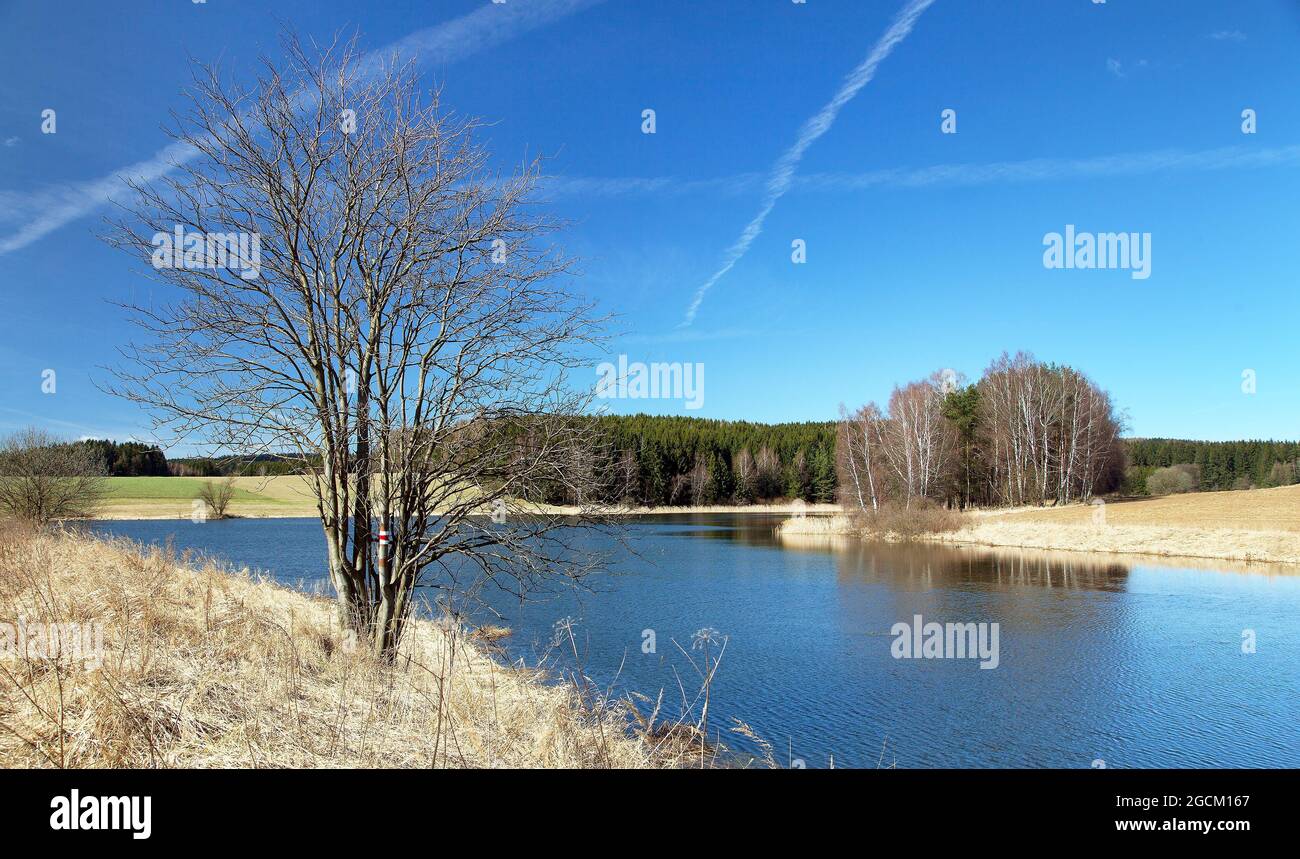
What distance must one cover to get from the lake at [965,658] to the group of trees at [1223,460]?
200 ft

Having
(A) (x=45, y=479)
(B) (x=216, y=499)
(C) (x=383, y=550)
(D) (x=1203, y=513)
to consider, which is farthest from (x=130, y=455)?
(B) (x=216, y=499)

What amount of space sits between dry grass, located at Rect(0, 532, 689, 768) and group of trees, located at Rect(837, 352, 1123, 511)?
4397 cm

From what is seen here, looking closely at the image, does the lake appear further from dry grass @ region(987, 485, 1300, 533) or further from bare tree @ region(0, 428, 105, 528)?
dry grass @ region(987, 485, 1300, 533)

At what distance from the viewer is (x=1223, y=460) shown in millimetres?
88188

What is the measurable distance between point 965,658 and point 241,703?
1422 centimetres

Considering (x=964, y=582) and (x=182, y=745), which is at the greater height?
(x=182, y=745)

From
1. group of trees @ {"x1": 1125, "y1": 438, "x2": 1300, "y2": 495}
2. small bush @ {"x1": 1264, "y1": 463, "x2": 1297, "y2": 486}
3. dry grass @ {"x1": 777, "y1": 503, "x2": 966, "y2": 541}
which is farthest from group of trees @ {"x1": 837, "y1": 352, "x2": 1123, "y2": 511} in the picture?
small bush @ {"x1": 1264, "y1": 463, "x2": 1297, "y2": 486}

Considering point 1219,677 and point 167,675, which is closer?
point 167,675

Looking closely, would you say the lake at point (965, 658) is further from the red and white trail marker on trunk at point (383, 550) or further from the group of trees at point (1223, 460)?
the group of trees at point (1223, 460)
